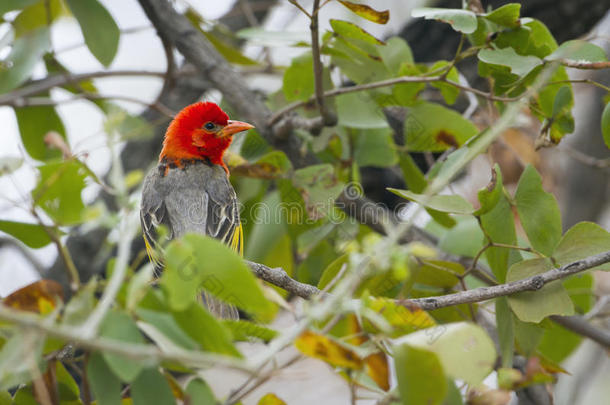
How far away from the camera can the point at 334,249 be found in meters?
3.58

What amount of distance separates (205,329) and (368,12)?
1.59m

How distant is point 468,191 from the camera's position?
5594 mm

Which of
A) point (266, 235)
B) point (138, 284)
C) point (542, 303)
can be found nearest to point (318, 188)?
A: point (266, 235)

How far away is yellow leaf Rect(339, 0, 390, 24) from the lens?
2.59m

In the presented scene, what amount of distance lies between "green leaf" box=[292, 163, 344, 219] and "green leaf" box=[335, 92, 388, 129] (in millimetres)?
451

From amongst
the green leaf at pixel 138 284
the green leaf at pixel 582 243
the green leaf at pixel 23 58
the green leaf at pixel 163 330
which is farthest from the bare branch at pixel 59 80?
the green leaf at pixel 582 243

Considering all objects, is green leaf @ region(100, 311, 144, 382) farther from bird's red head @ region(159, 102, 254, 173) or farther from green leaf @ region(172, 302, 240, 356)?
bird's red head @ region(159, 102, 254, 173)

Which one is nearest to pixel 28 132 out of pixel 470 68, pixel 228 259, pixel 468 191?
pixel 228 259

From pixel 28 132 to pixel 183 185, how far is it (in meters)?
0.94

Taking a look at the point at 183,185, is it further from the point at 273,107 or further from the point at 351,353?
the point at 351,353

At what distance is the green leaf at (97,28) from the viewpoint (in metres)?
3.17

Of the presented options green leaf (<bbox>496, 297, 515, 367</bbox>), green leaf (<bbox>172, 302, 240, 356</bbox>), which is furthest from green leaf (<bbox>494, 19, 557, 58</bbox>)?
green leaf (<bbox>172, 302, 240, 356</bbox>)

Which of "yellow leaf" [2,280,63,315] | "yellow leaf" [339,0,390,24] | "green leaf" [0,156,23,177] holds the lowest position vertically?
"yellow leaf" [2,280,63,315]

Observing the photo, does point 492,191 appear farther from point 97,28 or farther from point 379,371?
point 97,28
